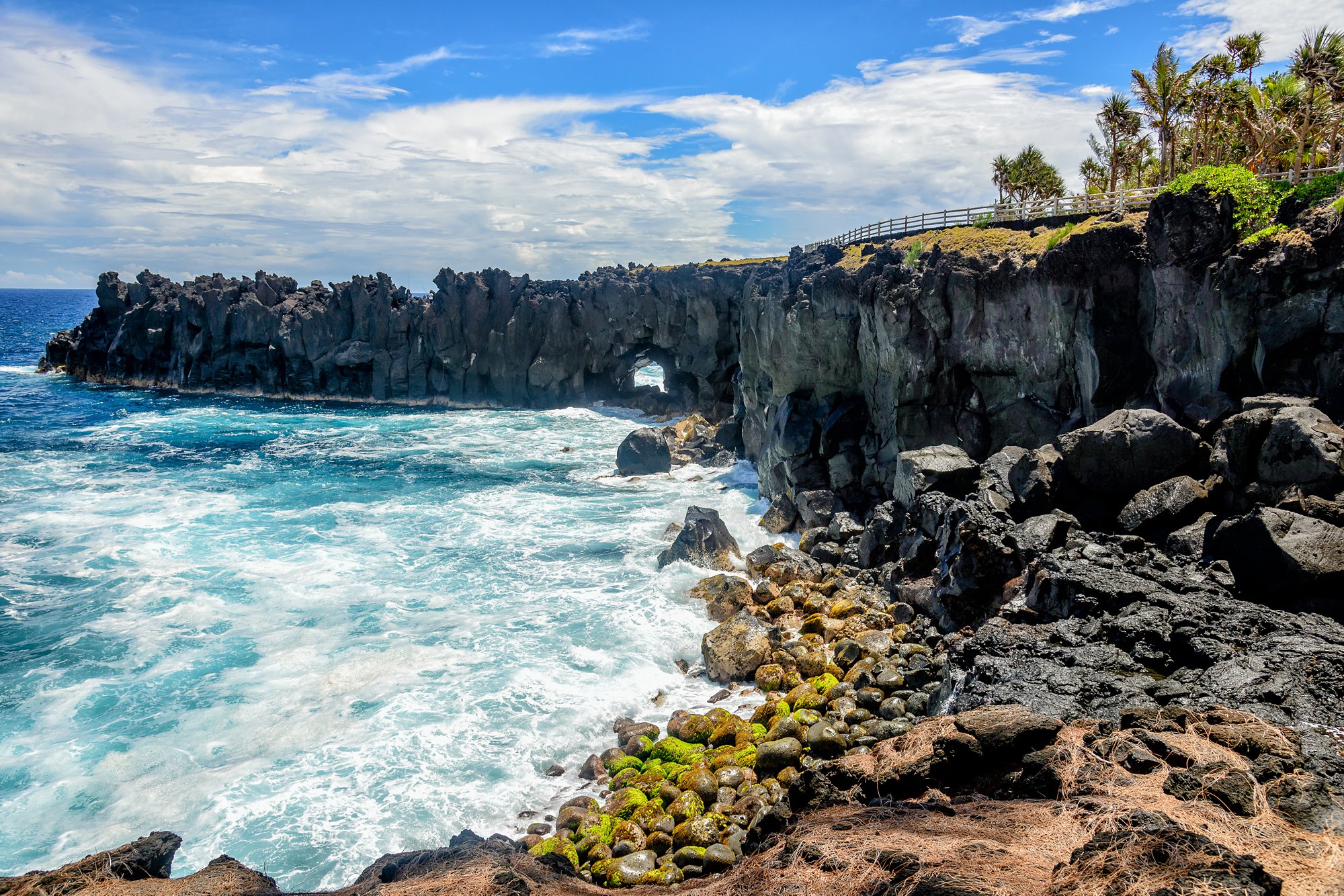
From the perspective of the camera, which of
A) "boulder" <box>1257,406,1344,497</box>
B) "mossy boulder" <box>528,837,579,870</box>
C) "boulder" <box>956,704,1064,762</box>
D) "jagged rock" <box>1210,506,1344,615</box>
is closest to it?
"boulder" <box>956,704,1064,762</box>

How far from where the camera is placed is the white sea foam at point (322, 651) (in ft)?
51.8

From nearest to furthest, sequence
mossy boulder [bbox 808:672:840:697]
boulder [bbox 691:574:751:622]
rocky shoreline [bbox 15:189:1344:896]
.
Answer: rocky shoreline [bbox 15:189:1344:896], mossy boulder [bbox 808:672:840:697], boulder [bbox 691:574:751:622]

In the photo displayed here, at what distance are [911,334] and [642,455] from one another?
20559 millimetres

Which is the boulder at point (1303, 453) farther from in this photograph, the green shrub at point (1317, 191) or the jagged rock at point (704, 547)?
the jagged rock at point (704, 547)

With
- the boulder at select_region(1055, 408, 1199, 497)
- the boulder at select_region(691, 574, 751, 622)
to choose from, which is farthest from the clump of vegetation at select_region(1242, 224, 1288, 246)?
the boulder at select_region(691, 574, 751, 622)

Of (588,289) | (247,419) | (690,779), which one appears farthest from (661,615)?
(247,419)

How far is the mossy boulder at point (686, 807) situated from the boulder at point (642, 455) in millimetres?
33319

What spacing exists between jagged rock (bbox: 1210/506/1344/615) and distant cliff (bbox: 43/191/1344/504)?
630 centimetres

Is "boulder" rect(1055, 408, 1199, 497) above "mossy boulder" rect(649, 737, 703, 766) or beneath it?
above

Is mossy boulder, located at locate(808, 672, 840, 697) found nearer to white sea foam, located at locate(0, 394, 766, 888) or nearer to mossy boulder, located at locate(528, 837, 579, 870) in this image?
white sea foam, located at locate(0, 394, 766, 888)

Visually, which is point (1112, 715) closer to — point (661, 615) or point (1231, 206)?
point (661, 615)

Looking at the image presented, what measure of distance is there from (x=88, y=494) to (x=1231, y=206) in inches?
2123

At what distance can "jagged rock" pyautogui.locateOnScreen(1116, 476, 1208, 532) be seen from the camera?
56.9ft

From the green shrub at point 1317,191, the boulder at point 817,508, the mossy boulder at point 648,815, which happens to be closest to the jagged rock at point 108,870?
the mossy boulder at point 648,815
